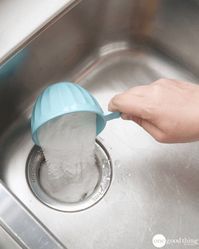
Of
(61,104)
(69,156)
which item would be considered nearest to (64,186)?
(69,156)

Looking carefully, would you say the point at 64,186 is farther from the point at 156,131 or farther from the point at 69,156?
the point at 156,131

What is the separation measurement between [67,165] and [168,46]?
0.96 feet

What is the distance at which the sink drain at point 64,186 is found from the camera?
71 centimetres

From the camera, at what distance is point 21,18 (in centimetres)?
63

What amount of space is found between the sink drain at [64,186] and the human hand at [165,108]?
6.4 inches

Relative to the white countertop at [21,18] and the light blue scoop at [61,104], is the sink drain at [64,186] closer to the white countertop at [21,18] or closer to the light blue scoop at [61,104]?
the light blue scoop at [61,104]

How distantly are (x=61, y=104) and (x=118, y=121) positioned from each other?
0.65 ft

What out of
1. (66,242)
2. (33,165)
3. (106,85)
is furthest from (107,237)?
(106,85)

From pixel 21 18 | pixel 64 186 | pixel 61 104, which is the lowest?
pixel 64 186

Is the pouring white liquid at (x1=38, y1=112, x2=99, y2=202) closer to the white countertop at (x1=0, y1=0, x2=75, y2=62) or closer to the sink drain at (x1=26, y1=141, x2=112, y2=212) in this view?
the sink drain at (x1=26, y1=141, x2=112, y2=212)

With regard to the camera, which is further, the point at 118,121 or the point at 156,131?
the point at 118,121

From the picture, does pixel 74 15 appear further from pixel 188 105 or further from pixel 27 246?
pixel 27 246

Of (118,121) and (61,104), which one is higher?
(61,104)

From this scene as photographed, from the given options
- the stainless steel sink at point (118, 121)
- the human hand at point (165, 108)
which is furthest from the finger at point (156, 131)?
the stainless steel sink at point (118, 121)
